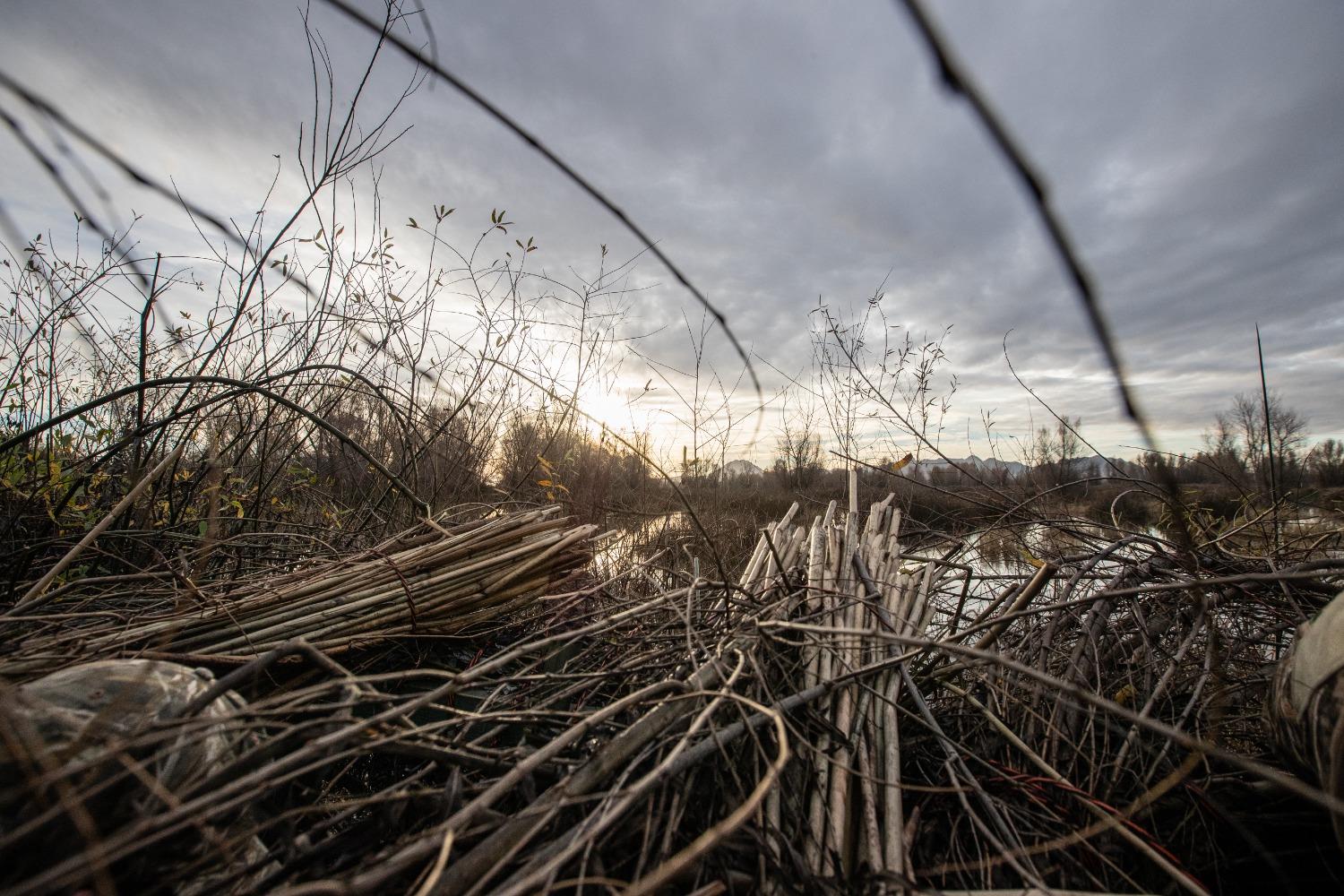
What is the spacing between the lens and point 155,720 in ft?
3.25

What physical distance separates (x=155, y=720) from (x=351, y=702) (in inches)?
13.2

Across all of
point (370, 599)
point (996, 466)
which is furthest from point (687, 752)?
point (996, 466)

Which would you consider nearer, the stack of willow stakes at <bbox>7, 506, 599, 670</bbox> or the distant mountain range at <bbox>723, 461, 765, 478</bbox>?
the stack of willow stakes at <bbox>7, 506, 599, 670</bbox>

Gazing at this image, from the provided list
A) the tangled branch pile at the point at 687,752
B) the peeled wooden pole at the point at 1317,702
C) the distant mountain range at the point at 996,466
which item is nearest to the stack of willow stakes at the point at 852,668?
the tangled branch pile at the point at 687,752

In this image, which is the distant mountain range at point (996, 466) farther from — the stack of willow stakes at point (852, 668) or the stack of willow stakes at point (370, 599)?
the stack of willow stakes at point (370, 599)

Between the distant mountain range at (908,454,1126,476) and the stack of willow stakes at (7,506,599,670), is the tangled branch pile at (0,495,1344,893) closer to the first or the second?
the stack of willow stakes at (7,506,599,670)

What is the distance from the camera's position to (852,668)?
1597 mm

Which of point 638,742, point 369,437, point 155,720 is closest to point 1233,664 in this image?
point 638,742

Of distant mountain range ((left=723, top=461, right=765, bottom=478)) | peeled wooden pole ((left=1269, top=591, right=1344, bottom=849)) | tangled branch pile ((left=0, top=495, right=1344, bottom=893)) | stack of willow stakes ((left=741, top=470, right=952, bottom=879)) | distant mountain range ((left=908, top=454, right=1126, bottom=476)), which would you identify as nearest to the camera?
tangled branch pile ((left=0, top=495, right=1344, bottom=893))

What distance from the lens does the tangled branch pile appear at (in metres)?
0.89

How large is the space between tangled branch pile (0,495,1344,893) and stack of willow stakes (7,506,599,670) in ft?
0.04

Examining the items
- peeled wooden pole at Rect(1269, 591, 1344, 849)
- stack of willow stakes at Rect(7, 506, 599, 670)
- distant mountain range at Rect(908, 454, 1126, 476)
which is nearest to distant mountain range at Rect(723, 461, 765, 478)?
distant mountain range at Rect(908, 454, 1126, 476)

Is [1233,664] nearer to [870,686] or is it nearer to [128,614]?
[870,686]

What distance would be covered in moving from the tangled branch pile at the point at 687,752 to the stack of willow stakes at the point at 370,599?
1cm
